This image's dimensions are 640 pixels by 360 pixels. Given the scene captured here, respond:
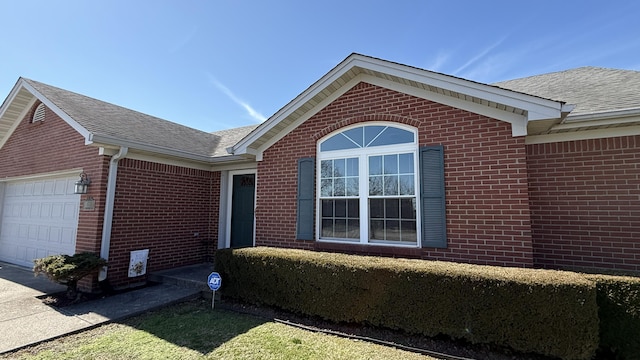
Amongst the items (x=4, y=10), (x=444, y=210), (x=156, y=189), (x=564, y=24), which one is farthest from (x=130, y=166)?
(x=564, y=24)

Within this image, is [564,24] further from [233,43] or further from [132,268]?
[132,268]

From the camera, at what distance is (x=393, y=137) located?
5.65 m

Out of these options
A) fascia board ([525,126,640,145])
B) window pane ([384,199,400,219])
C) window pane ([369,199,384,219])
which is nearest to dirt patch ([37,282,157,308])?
window pane ([369,199,384,219])

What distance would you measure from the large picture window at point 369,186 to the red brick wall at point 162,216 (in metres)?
4.22

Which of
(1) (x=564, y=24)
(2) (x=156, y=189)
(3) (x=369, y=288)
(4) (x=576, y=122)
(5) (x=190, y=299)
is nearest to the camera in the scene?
(3) (x=369, y=288)

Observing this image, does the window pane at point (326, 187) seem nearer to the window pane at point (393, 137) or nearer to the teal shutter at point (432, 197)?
the window pane at point (393, 137)

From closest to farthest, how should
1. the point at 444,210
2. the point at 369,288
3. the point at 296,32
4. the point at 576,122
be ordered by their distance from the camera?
the point at 369,288
the point at 576,122
the point at 444,210
the point at 296,32

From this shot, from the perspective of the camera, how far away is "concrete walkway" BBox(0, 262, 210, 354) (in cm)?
424

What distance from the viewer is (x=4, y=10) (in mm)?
6586

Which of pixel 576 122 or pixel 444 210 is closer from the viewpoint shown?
pixel 576 122

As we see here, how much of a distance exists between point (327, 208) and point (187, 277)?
3.66 m

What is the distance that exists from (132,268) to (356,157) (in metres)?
5.66

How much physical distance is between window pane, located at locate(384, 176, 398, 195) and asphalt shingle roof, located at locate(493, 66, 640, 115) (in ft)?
9.78

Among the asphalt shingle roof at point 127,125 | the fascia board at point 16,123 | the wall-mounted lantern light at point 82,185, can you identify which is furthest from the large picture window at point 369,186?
the fascia board at point 16,123
